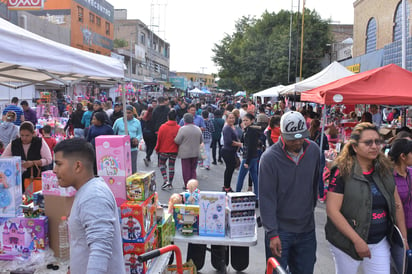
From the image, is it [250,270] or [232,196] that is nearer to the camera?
[232,196]

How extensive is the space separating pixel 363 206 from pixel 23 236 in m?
2.83

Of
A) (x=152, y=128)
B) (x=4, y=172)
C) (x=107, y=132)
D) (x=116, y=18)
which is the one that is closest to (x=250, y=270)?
(x=4, y=172)

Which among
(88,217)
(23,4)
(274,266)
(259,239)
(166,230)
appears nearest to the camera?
(88,217)

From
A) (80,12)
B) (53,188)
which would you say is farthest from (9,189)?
(80,12)

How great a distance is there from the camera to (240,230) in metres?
4.04

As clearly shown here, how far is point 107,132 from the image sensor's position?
24.4 ft

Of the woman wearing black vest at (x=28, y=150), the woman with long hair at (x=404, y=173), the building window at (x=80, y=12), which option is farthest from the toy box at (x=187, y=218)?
the building window at (x=80, y=12)

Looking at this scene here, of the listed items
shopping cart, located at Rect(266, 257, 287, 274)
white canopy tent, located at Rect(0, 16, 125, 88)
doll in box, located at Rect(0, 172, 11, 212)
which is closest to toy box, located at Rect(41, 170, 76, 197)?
doll in box, located at Rect(0, 172, 11, 212)

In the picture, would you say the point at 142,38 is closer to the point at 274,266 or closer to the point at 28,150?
the point at 28,150

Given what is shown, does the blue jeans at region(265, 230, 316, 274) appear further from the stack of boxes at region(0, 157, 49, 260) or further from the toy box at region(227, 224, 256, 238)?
the stack of boxes at region(0, 157, 49, 260)

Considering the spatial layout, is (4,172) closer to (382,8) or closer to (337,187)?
(337,187)

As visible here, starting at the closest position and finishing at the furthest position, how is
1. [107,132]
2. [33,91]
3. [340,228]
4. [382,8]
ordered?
[340,228] < [107,132] < [382,8] < [33,91]

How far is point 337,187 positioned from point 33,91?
21.1 metres

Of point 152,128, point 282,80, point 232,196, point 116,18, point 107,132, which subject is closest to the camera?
point 232,196
